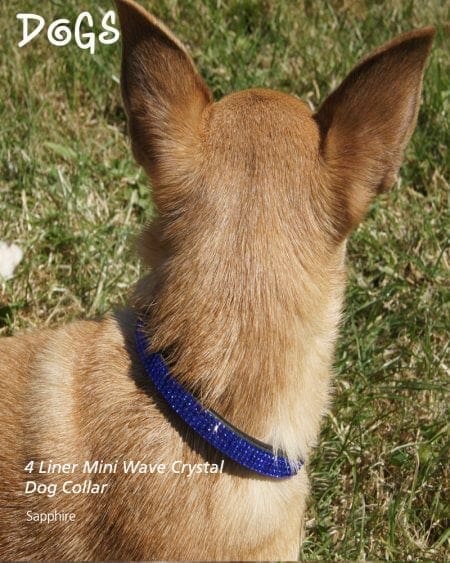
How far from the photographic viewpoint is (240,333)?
2299mm

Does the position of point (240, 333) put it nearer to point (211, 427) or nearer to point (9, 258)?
point (211, 427)

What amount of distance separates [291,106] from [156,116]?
1.46 ft

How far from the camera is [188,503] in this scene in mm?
2379

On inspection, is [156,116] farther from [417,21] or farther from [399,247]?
[417,21]

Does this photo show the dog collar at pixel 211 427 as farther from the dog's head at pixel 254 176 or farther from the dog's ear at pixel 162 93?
the dog's ear at pixel 162 93

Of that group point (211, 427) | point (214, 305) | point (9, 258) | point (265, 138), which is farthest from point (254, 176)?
Answer: point (9, 258)

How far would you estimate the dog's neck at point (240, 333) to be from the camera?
2.29 m

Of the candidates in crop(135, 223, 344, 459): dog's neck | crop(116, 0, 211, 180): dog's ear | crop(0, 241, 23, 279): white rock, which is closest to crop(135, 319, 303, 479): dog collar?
crop(135, 223, 344, 459): dog's neck

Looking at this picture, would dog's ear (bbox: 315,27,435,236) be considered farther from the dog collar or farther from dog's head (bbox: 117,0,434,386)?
the dog collar

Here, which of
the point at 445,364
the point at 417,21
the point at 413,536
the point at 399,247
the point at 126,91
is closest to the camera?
the point at 126,91

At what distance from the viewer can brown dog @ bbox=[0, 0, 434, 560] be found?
2.31m

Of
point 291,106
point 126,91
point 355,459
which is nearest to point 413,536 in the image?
point 355,459

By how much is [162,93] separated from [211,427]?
1093mm

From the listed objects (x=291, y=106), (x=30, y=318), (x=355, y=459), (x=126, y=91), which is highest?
(x=126, y=91)
